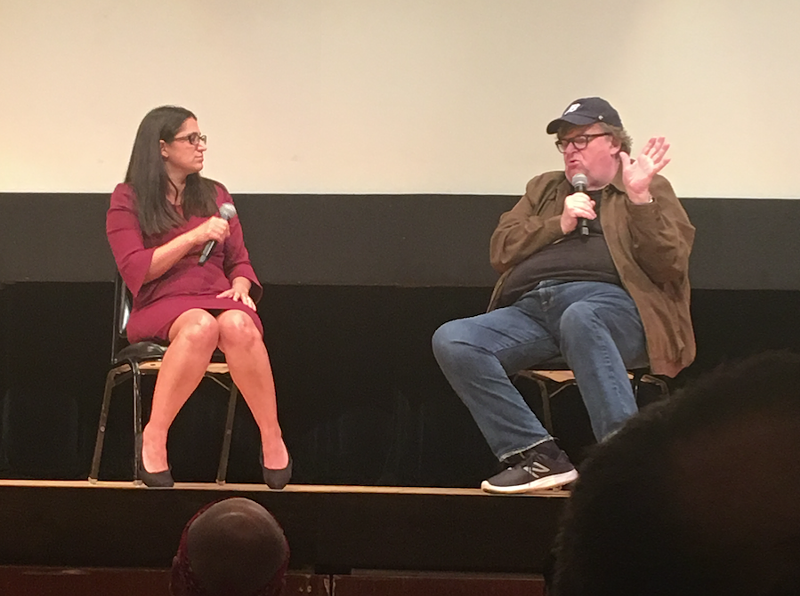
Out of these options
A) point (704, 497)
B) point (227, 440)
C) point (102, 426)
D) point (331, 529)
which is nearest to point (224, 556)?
point (704, 497)

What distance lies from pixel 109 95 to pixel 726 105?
1.89 meters

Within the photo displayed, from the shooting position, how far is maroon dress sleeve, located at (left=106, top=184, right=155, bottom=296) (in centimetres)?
260

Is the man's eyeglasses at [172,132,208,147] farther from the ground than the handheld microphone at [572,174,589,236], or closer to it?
farther from the ground

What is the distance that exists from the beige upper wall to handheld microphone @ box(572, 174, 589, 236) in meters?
0.15

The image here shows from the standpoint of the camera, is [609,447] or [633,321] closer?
[609,447]

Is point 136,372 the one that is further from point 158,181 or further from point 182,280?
point 158,181

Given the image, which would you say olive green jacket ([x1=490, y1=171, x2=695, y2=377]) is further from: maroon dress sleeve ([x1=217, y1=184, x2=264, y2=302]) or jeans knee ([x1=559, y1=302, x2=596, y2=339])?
maroon dress sleeve ([x1=217, y1=184, x2=264, y2=302])

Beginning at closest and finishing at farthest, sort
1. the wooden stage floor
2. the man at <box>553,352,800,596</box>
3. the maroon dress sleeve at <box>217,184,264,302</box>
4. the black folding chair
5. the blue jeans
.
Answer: the man at <box>553,352,800,596</box>
the wooden stage floor
the blue jeans
the black folding chair
the maroon dress sleeve at <box>217,184,264,302</box>

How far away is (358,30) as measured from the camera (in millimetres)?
2770

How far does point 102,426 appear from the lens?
2576 mm

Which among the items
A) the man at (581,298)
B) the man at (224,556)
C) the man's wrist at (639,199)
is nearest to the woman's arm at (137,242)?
the man at (581,298)

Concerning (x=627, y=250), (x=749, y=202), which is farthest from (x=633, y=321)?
(x=749, y=202)

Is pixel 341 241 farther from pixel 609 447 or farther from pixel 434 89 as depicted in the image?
pixel 609 447

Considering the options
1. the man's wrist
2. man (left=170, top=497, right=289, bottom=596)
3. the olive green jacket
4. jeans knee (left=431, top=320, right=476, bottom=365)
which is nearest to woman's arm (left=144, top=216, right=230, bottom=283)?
jeans knee (left=431, top=320, right=476, bottom=365)
